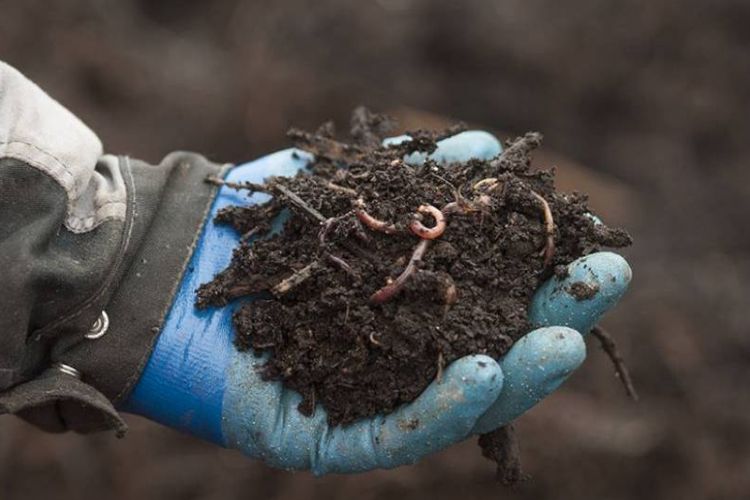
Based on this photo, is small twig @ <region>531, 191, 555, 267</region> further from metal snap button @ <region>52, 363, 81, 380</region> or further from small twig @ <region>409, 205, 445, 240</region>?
metal snap button @ <region>52, 363, 81, 380</region>

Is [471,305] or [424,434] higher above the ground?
[471,305]

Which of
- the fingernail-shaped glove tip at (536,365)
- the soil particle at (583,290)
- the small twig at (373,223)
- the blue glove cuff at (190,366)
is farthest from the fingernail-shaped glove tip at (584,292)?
the blue glove cuff at (190,366)

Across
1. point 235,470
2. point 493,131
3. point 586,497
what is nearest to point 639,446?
point 586,497

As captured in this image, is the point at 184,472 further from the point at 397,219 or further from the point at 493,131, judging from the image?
the point at 493,131

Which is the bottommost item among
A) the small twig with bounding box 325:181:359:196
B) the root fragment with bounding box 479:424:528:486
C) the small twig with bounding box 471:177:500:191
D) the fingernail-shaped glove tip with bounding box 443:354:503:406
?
the root fragment with bounding box 479:424:528:486

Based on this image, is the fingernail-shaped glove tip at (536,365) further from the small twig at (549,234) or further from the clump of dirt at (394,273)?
the small twig at (549,234)

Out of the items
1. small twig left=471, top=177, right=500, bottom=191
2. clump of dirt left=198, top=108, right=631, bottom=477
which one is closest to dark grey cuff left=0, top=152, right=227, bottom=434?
clump of dirt left=198, top=108, right=631, bottom=477
